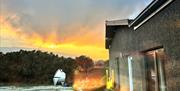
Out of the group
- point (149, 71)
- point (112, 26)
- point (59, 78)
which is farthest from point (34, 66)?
point (149, 71)

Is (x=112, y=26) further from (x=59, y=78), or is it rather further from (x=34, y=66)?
(x=34, y=66)

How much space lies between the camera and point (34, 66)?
42.0 m

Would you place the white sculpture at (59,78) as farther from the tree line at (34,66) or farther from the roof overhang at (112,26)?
the roof overhang at (112,26)


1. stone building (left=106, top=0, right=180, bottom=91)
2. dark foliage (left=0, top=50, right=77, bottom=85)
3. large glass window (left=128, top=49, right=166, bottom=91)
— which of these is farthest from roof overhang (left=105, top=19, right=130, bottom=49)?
dark foliage (left=0, top=50, right=77, bottom=85)

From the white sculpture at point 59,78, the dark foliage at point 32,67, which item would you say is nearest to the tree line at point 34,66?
the dark foliage at point 32,67

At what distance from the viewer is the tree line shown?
132ft

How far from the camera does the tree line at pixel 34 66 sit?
40344mm

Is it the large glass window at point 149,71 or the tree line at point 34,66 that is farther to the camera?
the tree line at point 34,66

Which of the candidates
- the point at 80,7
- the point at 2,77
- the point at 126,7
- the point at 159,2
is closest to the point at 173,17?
the point at 159,2

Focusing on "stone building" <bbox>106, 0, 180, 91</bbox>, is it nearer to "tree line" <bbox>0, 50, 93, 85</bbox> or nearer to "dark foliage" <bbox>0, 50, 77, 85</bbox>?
"tree line" <bbox>0, 50, 93, 85</bbox>

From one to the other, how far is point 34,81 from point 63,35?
1940cm

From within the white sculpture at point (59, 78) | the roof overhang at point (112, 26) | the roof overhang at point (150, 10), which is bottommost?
the white sculpture at point (59, 78)

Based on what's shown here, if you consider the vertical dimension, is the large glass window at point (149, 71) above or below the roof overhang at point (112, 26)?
below

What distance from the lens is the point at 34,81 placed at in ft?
136
